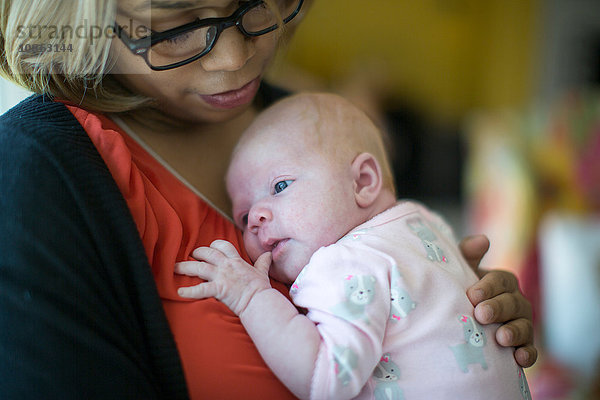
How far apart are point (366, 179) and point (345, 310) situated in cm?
32

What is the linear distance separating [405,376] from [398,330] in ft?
0.24

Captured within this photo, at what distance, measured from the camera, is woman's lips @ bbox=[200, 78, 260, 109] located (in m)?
1.05

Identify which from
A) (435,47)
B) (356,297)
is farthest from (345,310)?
(435,47)

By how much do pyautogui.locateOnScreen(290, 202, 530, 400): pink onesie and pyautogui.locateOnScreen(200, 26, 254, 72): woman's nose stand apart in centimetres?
36

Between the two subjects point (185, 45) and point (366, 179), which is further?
point (366, 179)

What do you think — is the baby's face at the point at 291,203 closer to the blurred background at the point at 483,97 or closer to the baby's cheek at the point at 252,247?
the baby's cheek at the point at 252,247

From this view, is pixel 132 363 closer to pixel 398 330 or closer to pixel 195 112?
pixel 398 330

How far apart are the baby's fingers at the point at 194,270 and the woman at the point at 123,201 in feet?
0.04

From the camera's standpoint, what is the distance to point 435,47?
6.66 meters

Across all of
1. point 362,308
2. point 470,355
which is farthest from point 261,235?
point 470,355

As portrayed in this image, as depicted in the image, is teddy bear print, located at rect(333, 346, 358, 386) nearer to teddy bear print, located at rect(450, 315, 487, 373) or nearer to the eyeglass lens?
teddy bear print, located at rect(450, 315, 487, 373)

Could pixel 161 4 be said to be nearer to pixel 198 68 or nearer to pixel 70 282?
pixel 198 68

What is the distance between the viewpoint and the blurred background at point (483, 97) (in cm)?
312

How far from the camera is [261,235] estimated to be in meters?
1.00
